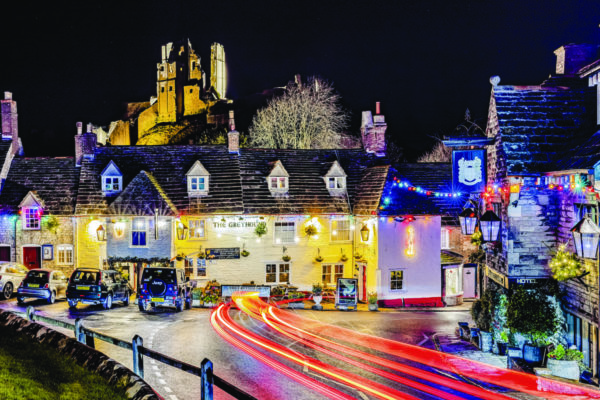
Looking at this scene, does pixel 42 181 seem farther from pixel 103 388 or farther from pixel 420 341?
pixel 103 388

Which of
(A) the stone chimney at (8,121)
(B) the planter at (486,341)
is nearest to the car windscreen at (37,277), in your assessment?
(A) the stone chimney at (8,121)

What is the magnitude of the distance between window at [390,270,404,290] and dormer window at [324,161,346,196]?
6.66 meters

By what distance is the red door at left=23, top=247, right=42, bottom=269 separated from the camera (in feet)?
121

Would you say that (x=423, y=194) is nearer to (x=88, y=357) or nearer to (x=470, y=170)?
(x=470, y=170)

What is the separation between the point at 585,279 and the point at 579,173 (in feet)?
10.2

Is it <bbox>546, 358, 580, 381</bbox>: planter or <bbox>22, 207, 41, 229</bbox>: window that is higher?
<bbox>22, 207, 41, 229</bbox>: window

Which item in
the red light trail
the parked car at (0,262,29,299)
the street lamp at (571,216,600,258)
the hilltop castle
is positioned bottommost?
the red light trail

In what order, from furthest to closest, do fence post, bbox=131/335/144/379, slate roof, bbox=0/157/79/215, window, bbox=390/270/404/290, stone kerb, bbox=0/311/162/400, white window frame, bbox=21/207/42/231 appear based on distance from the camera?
1. slate roof, bbox=0/157/79/215
2. white window frame, bbox=21/207/42/231
3. window, bbox=390/270/404/290
4. fence post, bbox=131/335/144/379
5. stone kerb, bbox=0/311/162/400

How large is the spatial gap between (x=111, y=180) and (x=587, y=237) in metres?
29.4

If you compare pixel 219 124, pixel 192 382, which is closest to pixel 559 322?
pixel 192 382

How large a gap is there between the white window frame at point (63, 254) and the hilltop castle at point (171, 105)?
79513 millimetres

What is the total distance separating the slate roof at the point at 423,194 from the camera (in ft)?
112

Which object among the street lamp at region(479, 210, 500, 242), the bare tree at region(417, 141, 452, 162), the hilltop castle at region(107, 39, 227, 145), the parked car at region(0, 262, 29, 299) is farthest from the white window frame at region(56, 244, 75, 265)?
the hilltop castle at region(107, 39, 227, 145)

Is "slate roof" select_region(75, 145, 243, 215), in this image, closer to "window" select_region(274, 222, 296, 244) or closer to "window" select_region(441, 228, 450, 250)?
"window" select_region(274, 222, 296, 244)
